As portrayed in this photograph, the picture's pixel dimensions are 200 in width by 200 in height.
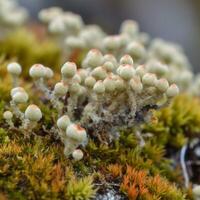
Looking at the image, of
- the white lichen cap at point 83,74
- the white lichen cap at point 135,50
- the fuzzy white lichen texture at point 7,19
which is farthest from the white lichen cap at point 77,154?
the fuzzy white lichen texture at point 7,19

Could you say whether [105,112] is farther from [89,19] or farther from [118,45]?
[89,19]

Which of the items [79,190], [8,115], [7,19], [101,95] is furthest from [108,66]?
[7,19]

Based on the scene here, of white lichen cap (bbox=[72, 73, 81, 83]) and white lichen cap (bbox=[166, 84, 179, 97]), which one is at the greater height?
white lichen cap (bbox=[72, 73, 81, 83])

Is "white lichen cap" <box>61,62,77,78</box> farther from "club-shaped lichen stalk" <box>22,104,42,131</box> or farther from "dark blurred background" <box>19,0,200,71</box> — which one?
"dark blurred background" <box>19,0,200,71</box>

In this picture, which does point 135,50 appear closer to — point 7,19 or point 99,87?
point 99,87

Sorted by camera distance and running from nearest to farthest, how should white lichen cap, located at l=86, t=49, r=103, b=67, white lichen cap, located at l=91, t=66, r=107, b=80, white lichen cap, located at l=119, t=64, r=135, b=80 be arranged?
1. white lichen cap, located at l=119, t=64, r=135, b=80
2. white lichen cap, located at l=91, t=66, r=107, b=80
3. white lichen cap, located at l=86, t=49, r=103, b=67

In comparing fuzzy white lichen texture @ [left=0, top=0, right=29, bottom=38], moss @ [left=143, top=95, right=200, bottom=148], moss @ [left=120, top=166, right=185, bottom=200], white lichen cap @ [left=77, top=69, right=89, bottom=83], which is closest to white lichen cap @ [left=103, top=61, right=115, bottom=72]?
white lichen cap @ [left=77, top=69, right=89, bottom=83]

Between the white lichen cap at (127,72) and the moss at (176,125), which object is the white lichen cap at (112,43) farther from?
the white lichen cap at (127,72)
